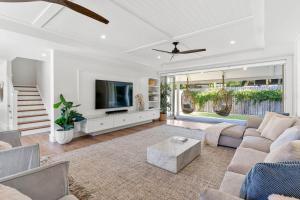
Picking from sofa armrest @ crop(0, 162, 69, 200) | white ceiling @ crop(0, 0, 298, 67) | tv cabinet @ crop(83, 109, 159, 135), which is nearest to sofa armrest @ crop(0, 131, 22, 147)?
sofa armrest @ crop(0, 162, 69, 200)

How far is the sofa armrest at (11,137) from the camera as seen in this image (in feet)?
7.07

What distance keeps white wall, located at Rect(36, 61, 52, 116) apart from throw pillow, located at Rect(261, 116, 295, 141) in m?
6.51

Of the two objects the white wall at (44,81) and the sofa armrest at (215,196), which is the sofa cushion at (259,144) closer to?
the sofa armrest at (215,196)

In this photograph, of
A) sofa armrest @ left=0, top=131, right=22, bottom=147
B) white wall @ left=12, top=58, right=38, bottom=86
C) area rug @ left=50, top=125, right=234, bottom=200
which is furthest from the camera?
white wall @ left=12, top=58, right=38, bottom=86

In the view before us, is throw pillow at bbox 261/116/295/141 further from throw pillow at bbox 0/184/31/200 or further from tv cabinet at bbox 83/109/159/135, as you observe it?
tv cabinet at bbox 83/109/159/135

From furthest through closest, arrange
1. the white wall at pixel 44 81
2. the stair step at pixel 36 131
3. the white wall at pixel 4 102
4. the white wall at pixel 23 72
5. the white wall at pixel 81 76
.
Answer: the white wall at pixel 23 72 → the white wall at pixel 44 81 → the white wall at pixel 4 102 → the stair step at pixel 36 131 → the white wall at pixel 81 76

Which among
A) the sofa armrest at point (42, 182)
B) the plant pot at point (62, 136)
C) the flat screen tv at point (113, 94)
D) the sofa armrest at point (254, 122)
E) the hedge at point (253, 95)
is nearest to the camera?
the sofa armrest at point (42, 182)

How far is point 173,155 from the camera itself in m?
2.44

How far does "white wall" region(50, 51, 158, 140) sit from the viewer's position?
165 inches

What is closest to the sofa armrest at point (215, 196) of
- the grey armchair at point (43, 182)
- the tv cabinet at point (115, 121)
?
the grey armchair at point (43, 182)

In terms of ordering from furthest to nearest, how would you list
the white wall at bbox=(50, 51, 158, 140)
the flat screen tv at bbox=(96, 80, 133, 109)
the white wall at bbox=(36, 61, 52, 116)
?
the white wall at bbox=(36, 61, 52, 116) → the flat screen tv at bbox=(96, 80, 133, 109) → the white wall at bbox=(50, 51, 158, 140)

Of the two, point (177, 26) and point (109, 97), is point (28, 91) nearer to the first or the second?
point (109, 97)

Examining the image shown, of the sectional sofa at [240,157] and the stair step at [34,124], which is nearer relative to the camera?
the sectional sofa at [240,157]

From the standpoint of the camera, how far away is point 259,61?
505 centimetres
